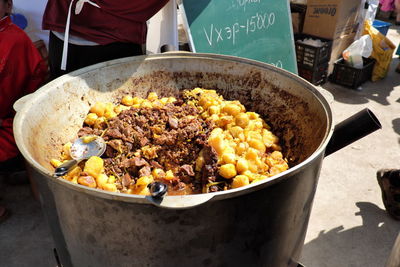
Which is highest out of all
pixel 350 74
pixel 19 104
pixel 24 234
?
pixel 19 104

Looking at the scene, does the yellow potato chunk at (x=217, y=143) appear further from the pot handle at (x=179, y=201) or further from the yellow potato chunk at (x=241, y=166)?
the pot handle at (x=179, y=201)

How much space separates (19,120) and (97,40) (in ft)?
3.76

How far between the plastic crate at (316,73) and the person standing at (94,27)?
313cm

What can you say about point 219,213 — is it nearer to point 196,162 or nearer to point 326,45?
point 196,162

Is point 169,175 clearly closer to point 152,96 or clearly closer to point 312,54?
point 152,96

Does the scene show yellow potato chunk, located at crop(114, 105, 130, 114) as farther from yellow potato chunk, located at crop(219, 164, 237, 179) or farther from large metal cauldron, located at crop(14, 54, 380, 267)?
yellow potato chunk, located at crop(219, 164, 237, 179)

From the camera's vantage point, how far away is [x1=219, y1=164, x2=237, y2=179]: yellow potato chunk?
5.32ft

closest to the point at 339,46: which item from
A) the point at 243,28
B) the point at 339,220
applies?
the point at 243,28

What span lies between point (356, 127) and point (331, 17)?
3803 millimetres

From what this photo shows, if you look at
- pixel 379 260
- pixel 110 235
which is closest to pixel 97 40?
pixel 110 235

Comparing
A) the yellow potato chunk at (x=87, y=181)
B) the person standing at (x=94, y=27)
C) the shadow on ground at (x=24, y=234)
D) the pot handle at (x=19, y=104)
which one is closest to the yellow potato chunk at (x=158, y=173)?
the yellow potato chunk at (x=87, y=181)

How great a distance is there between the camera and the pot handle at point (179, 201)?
1.08 meters

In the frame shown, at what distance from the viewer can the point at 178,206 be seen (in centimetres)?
108

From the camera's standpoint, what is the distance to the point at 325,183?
126 inches
